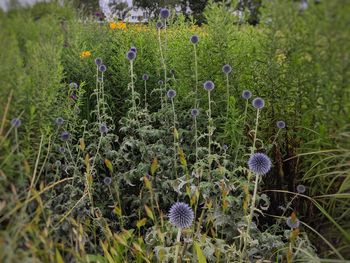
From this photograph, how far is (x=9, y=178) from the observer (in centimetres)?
151

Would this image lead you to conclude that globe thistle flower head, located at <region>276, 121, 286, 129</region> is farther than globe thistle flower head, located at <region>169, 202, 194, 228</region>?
Yes

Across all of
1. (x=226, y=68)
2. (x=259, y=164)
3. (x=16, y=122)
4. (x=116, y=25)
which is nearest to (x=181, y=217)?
(x=259, y=164)

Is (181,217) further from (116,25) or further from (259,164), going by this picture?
(116,25)

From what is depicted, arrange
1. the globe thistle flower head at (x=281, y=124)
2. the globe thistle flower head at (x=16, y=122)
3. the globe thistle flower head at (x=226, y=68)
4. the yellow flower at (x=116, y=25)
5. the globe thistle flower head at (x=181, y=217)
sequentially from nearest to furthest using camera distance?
the globe thistle flower head at (x=16, y=122) < the globe thistle flower head at (x=181, y=217) < the globe thistle flower head at (x=281, y=124) < the globe thistle flower head at (x=226, y=68) < the yellow flower at (x=116, y=25)

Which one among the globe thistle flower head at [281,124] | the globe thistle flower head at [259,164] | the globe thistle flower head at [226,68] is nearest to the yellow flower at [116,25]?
the globe thistle flower head at [226,68]

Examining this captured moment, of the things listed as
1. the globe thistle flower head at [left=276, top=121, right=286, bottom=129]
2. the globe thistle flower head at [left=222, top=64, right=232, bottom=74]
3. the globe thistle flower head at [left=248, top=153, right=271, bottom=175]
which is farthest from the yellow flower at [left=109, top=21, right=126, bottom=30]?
the globe thistle flower head at [left=248, top=153, right=271, bottom=175]

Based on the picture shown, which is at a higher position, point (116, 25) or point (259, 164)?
point (116, 25)

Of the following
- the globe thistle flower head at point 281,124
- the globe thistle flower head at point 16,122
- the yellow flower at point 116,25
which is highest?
the yellow flower at point 116,25

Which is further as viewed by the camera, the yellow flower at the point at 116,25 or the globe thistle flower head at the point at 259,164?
the yellow flower at the point at 116,25

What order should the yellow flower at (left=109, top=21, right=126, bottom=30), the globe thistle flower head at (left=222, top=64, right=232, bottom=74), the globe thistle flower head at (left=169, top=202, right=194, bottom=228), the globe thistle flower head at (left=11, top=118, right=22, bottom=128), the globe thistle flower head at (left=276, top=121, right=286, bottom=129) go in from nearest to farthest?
1. the globe thistle flower head at (left=11, top=118, right=22, bottom=128)
2. the globe thistle flower head at (left=169, top=202, right=194, bottom=228)
3. the globe thistle flower head at (left=276, top=121, right=286, bottom=129)
4. the globe thistle flower head at (left=222, top=64, right=232, bottom=74)
5. the yellow flower at (left=109, top=21, right=126, bottom=30)

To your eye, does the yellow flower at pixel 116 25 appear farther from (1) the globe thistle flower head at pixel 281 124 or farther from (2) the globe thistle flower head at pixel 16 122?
(2) the globe thistle flower head at pixel 16 122

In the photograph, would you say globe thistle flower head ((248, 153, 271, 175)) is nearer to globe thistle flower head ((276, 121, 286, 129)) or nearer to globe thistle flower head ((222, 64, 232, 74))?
globe thistle flower head ((276, 121, 286, 129))

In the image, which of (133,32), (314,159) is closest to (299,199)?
(314,159)

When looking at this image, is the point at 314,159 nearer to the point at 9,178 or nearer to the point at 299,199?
the point at 299,199
